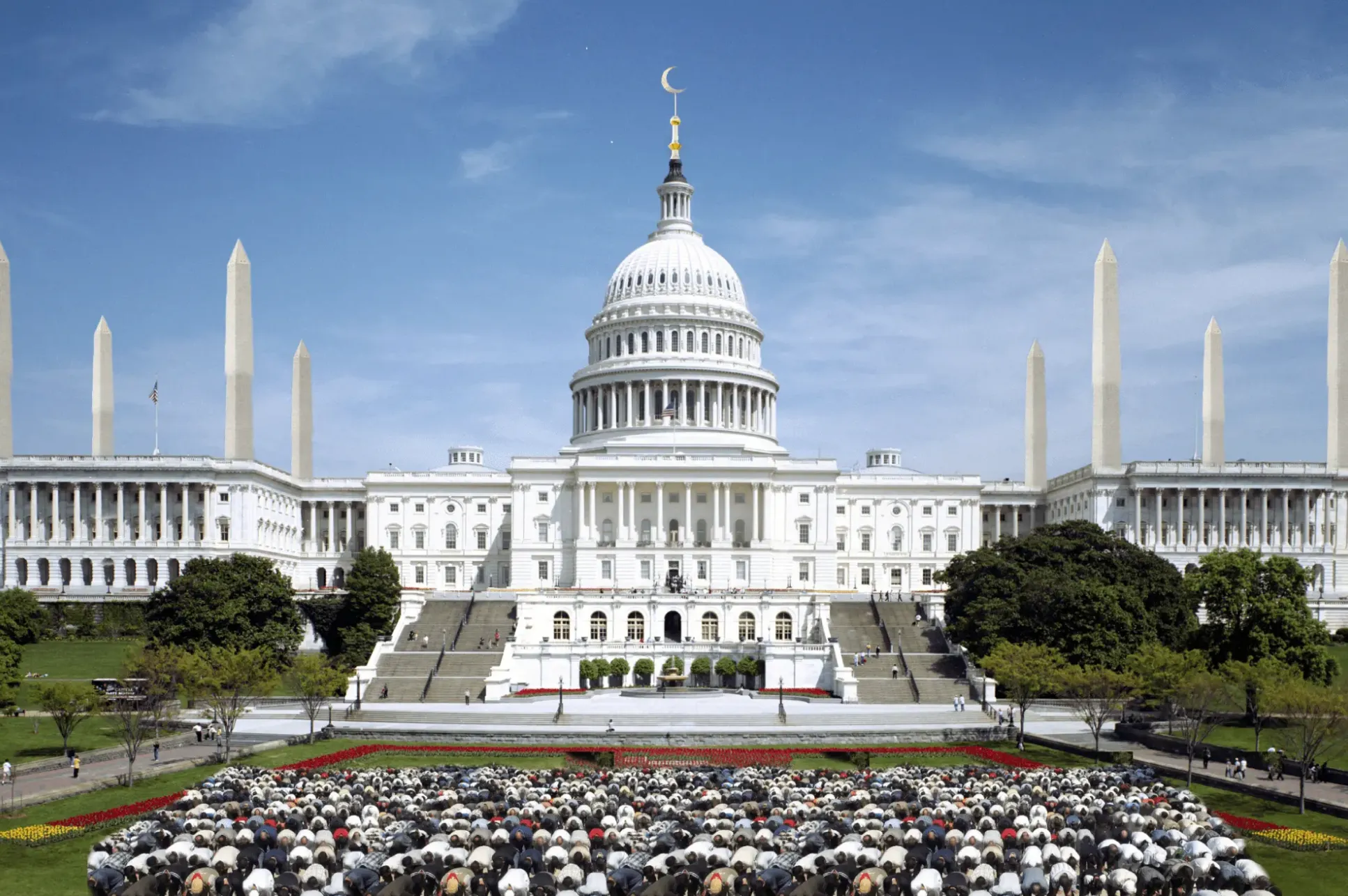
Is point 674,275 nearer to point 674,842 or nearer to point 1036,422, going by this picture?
point 1036,422

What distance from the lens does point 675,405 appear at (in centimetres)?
14925

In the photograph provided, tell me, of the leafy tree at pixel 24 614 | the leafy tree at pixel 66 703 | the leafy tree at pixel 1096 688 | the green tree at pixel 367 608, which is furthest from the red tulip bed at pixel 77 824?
the green tree at pixel 367 608

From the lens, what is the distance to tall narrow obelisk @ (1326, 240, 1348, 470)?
146 m

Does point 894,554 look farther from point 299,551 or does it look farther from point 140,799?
point 140,799

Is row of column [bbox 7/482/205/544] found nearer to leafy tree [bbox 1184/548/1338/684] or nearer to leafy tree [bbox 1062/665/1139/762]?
leafy tree [bbox 1062/665/1139/762]

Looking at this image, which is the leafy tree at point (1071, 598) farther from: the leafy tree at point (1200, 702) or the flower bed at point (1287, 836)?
the flower bed at point (1287, 836)

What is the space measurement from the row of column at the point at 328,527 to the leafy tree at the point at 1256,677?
99.7 m

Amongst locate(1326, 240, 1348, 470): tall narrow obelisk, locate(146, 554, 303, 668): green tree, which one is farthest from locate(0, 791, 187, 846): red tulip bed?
locate(1326, 240, 1348, 470): tall narrow obelisk

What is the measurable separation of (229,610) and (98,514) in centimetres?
4669

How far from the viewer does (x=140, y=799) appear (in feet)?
176

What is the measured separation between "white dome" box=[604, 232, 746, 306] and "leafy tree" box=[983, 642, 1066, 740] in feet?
248

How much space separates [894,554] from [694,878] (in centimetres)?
11026

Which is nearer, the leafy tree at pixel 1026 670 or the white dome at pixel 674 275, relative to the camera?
the leafy tree at pixel 1026 670

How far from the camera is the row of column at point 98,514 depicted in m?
136
